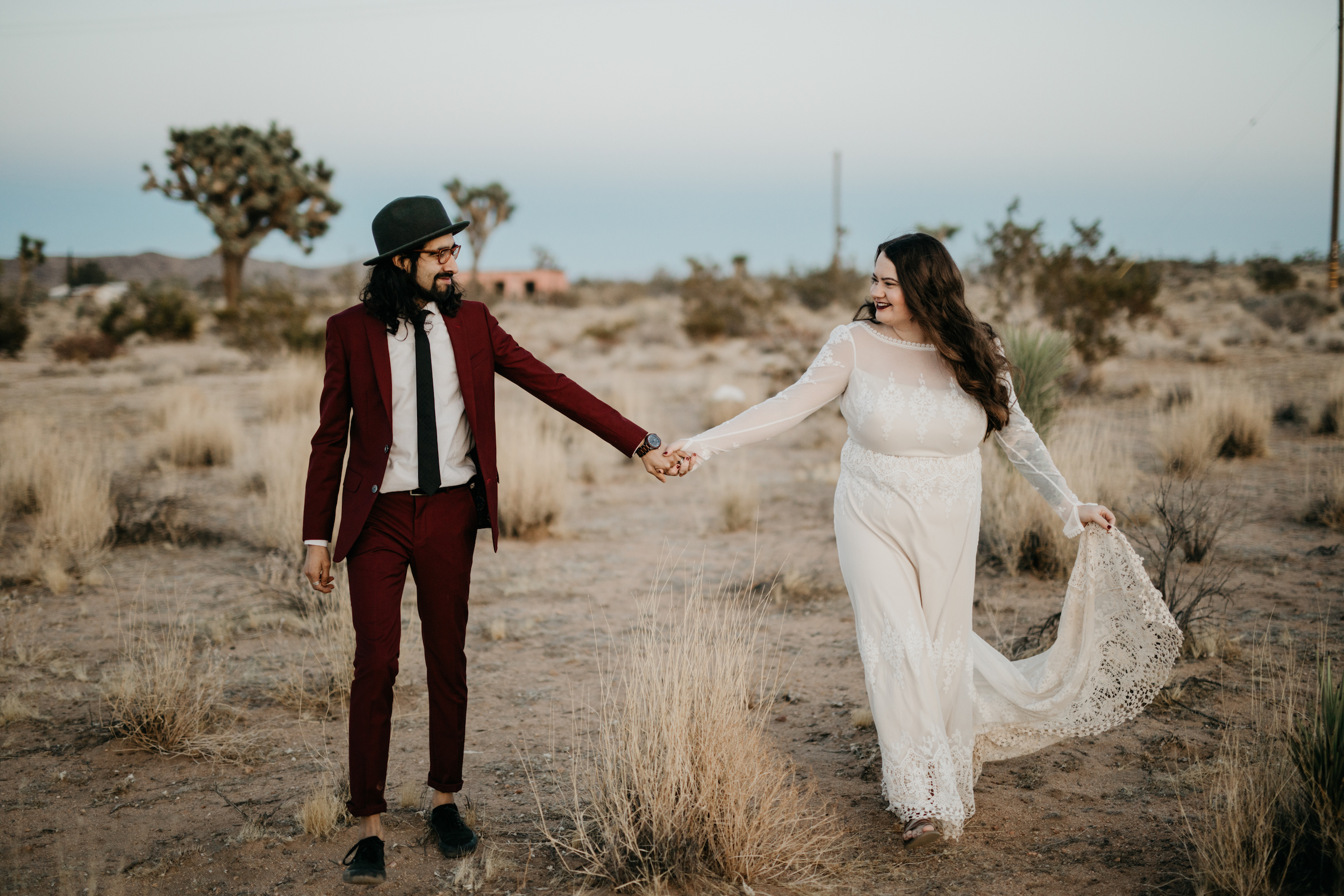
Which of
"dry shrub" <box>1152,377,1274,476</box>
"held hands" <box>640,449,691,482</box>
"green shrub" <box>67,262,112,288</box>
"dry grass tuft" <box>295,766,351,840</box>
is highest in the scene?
"green shrub" <box>67,262,112,288</box>

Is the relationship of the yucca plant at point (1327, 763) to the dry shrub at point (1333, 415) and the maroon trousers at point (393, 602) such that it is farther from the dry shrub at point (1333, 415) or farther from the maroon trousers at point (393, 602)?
the dry shrub at point (1333, 415)

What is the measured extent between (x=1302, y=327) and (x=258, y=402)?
2166 cm

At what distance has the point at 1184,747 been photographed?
402 centimetres

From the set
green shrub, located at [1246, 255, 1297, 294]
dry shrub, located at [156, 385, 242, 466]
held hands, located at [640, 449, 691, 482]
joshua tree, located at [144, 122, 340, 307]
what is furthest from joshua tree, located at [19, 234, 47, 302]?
green shrub, located at [1246, 255, 1297, 294]

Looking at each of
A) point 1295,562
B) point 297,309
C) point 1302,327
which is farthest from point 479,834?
point 1302,327

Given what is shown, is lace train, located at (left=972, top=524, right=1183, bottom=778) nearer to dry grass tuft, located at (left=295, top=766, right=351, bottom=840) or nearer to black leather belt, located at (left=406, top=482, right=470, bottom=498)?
black leather belt, located at (left=406, top=482, right=470, bottom=498)

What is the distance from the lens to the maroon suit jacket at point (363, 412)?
299 cm

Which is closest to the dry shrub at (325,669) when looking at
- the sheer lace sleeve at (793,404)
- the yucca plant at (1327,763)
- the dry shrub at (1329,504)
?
the sheer lace sleeve at (793,404)

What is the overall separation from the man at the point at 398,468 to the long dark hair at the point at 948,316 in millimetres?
1398

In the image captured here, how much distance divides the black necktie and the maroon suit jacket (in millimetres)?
91

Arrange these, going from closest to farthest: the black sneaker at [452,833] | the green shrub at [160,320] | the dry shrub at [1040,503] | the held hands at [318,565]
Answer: the held hands at [318,565]
the black sneaker at [452,833]
the dry shrub at [1040,503]
the green shrub at [160,320]

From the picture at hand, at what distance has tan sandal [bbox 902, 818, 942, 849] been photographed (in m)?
3.21

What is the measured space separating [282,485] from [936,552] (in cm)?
656

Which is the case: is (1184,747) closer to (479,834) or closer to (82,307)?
(479,834)
